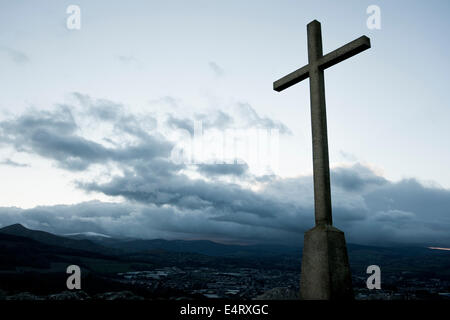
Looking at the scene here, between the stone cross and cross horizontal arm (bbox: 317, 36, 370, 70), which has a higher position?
cross horizontal arm (bbox: 317, 36, 370, 70)

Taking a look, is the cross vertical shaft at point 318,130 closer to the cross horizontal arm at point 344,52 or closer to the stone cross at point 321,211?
the stone cross at point 321,211

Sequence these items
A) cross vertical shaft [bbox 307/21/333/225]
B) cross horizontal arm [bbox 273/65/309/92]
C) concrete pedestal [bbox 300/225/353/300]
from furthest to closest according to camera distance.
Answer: cross horizontal arm [bbox 273/65/309/92] → cross vertical shaft [bbox 307/21/333/225] → concrete pedestal [bbox 300/225/353/300]

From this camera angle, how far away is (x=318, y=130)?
24.6 ft

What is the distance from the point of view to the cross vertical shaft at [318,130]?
7.04 metres

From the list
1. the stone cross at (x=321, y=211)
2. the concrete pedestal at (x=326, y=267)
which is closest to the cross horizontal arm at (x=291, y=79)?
the stone cross at (x=321, y=211)

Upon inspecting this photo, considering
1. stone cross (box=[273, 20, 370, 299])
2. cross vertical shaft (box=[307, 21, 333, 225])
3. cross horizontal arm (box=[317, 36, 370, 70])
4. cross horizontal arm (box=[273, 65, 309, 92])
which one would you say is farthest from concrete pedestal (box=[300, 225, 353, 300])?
cross horizontal arm (box=[273, 65, 309, 92])

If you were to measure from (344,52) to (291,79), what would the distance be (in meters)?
1.77

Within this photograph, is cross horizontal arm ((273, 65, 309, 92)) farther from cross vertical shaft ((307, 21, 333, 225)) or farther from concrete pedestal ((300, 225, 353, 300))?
concrete pedestal ((300, 225, 353, 300))

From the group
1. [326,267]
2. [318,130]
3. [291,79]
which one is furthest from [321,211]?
[291,79]

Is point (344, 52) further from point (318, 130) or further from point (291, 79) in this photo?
point (318, 130)

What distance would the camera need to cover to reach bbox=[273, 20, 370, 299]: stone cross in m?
6.32
